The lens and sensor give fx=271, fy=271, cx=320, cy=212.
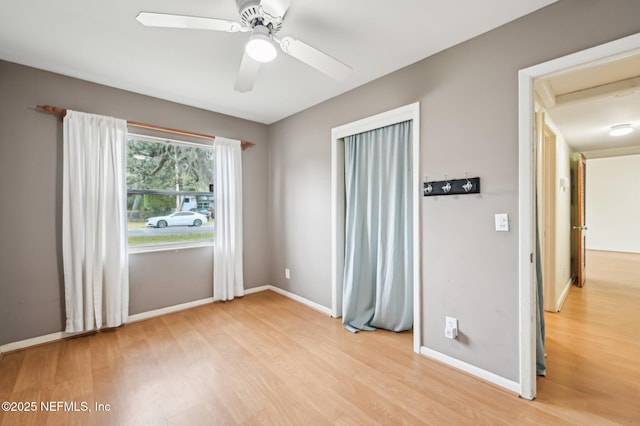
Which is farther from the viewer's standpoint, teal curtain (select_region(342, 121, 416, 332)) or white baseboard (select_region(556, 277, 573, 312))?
white baseboard (select_region(556, 277, 573, 312))

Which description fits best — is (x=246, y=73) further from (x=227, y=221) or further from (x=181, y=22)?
(x=227, y=221)

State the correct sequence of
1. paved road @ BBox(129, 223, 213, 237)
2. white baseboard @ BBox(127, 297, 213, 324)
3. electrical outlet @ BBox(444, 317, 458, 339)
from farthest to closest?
paved road @ BBox(129, 223, 213, 237)
white baseboard @ BBox(127, 297, 213, 324)
electrical outlet @ BBox(444, 317, 458, 339)

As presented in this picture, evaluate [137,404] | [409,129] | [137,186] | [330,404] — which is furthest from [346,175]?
[137,404]

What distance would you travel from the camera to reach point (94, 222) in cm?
270

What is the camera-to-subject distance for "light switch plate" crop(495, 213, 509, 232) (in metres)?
1.88

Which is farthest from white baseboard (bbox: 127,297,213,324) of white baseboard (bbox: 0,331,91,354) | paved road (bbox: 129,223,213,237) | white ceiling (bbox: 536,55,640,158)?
white ceiling (bbox: 536,55,640,158)

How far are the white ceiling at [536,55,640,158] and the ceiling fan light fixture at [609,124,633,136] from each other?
53 mm

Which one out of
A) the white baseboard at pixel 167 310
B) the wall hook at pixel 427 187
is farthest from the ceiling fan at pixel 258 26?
the white baseboard at pixel 167 310

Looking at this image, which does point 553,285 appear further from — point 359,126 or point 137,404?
point 137,404

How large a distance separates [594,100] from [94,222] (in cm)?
516

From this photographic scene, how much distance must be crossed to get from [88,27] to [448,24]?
8.38 feet

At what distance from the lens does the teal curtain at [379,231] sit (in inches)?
105

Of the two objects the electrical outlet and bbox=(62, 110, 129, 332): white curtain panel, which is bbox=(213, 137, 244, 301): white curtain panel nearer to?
bbox=(62, 110, 129, 332): white curtain panel

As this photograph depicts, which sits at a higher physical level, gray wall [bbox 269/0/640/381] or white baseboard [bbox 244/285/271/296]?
gray wall [bbox 269/0/640/381]
